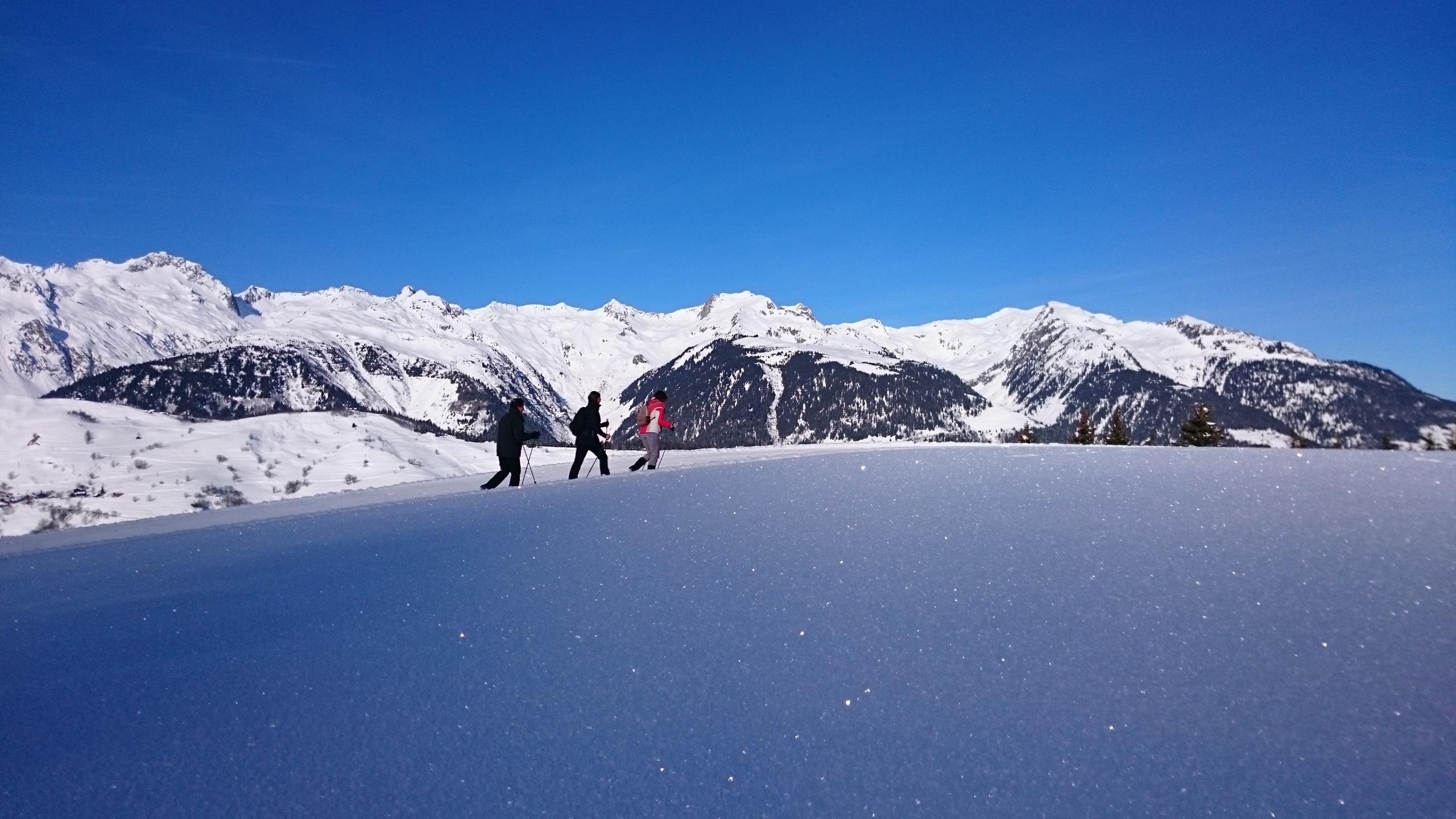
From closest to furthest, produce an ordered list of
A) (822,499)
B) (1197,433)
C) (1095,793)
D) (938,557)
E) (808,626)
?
Answer: (1095,793), (808,626), (938,557), (822,499), (1197,433)

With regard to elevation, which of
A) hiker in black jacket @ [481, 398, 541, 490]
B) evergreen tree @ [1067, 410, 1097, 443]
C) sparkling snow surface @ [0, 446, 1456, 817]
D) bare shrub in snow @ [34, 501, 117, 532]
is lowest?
bare shrub in snow @ [34, 501, 117, 532]

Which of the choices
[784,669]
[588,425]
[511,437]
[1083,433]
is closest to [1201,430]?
[1083,433]

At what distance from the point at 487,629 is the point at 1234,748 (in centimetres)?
486

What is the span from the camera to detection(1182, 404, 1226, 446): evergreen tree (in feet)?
197

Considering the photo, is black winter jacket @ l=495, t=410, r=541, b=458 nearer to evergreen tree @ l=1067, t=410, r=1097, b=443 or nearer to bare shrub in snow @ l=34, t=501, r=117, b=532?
bare shrub in snow @ l=34, t=501, r=117, b=532

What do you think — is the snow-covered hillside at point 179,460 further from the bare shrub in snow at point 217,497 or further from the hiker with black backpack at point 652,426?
the hiker with black backpack at point 652,426

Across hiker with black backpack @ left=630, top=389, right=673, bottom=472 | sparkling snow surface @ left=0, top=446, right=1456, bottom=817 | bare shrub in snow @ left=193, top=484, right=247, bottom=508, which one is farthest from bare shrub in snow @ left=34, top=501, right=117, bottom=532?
sparkling snow surface @ left=0, top=446, right=1456, bottom=817

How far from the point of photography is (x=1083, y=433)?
65688mm

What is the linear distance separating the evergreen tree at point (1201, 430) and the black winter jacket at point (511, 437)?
5738 cm

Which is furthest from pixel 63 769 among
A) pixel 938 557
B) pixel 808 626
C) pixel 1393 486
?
pixel 1393 486

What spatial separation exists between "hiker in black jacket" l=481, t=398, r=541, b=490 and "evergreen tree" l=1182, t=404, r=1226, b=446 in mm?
57400

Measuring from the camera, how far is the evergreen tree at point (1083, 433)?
64375mm

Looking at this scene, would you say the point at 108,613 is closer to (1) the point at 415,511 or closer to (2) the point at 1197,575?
(1) the point at 415,511

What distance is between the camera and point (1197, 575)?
6.50 meters
